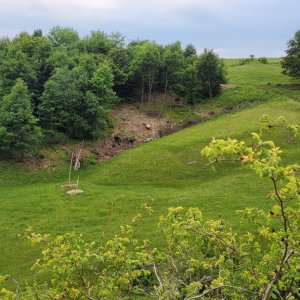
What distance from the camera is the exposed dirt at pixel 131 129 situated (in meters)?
55.3

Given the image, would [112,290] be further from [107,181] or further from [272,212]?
[107,181]

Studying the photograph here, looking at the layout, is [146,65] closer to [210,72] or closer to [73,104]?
[210,72]

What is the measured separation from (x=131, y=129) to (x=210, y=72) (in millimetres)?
21431

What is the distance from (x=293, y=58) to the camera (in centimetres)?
→ 7975

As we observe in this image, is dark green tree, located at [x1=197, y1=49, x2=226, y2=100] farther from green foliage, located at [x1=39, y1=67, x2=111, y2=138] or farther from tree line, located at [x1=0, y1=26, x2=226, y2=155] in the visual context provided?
green foliage, located at [x1=39, y1=67, x2=111, y2=138]

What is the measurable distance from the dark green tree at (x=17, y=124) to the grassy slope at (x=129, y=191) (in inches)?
105

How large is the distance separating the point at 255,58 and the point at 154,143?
233 ft

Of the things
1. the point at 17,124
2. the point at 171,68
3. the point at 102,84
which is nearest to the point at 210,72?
the point at 171,68

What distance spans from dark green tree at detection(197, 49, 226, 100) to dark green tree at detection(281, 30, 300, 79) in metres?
14.8

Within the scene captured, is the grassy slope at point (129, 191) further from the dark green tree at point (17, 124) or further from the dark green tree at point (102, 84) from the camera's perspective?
the dark green tree at point (102, 84)

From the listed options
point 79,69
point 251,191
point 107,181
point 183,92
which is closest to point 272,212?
point 251,191

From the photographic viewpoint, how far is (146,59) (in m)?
65.2

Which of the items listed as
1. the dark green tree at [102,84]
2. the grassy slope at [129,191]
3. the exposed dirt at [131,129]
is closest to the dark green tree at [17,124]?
the grassy slope at [129,191]

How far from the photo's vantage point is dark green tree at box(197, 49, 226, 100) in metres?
71.9
